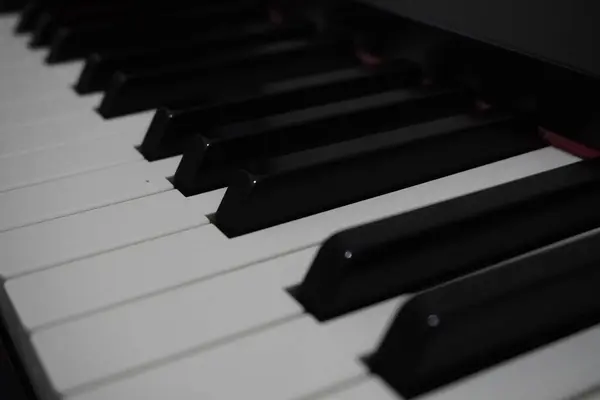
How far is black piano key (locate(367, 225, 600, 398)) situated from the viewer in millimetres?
518

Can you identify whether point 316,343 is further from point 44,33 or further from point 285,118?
point 44,33

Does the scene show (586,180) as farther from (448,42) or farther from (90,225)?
(90,225)

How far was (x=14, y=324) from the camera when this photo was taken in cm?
62

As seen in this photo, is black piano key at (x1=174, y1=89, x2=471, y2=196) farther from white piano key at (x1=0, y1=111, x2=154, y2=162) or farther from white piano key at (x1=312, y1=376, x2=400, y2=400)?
white piano key at (x1=312, y1=376, x2=400, y2=400)

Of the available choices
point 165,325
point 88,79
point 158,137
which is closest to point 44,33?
point 88,79

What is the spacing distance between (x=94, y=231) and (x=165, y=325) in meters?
0.17

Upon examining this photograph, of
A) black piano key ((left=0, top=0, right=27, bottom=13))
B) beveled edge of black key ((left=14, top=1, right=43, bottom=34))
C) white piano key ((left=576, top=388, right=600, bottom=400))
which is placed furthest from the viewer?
black piano key ((left=0, top=0, right=27, bottom=13))

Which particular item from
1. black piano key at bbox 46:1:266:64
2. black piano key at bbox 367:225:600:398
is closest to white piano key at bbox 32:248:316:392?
black piano key at bbox 367:225:600:398

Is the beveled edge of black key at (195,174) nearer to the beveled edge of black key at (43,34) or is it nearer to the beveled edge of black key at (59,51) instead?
the beveled edge of black key at (59,51)

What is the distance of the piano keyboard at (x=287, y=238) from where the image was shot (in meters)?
0.53

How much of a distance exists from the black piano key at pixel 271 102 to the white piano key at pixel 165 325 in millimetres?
273

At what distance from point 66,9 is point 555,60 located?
89 cm

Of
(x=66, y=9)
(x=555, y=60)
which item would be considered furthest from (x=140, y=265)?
(x=66, y=9)

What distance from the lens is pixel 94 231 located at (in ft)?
2.37
